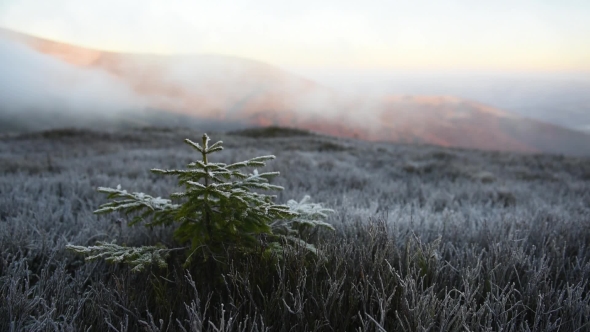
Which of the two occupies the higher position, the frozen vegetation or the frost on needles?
the frost on needles

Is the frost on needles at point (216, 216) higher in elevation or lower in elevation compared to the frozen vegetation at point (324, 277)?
higher

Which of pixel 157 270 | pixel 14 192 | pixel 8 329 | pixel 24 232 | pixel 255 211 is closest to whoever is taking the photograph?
pixel 8 329

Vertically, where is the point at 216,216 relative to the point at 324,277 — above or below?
above

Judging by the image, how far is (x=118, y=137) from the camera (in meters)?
17.4

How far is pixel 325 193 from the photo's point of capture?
17.0 feet

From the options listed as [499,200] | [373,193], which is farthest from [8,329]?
[499,200]

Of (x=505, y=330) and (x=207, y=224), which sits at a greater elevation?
(x=207, y=224)

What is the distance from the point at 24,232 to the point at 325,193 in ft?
12.0

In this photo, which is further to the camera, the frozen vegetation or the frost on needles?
the frost on needles

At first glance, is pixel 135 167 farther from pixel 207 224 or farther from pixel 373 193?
pixel 207 224

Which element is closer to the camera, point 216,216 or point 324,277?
point 324,277

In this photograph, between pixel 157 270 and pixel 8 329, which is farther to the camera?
pixel 157 270

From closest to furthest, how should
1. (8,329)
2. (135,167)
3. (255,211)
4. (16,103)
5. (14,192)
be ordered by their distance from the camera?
A: (8,329)
(255,211)
(14,192)
(135,167)
(16,103)

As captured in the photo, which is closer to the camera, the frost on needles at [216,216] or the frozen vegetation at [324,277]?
the frozen vegetation at [324,277]
